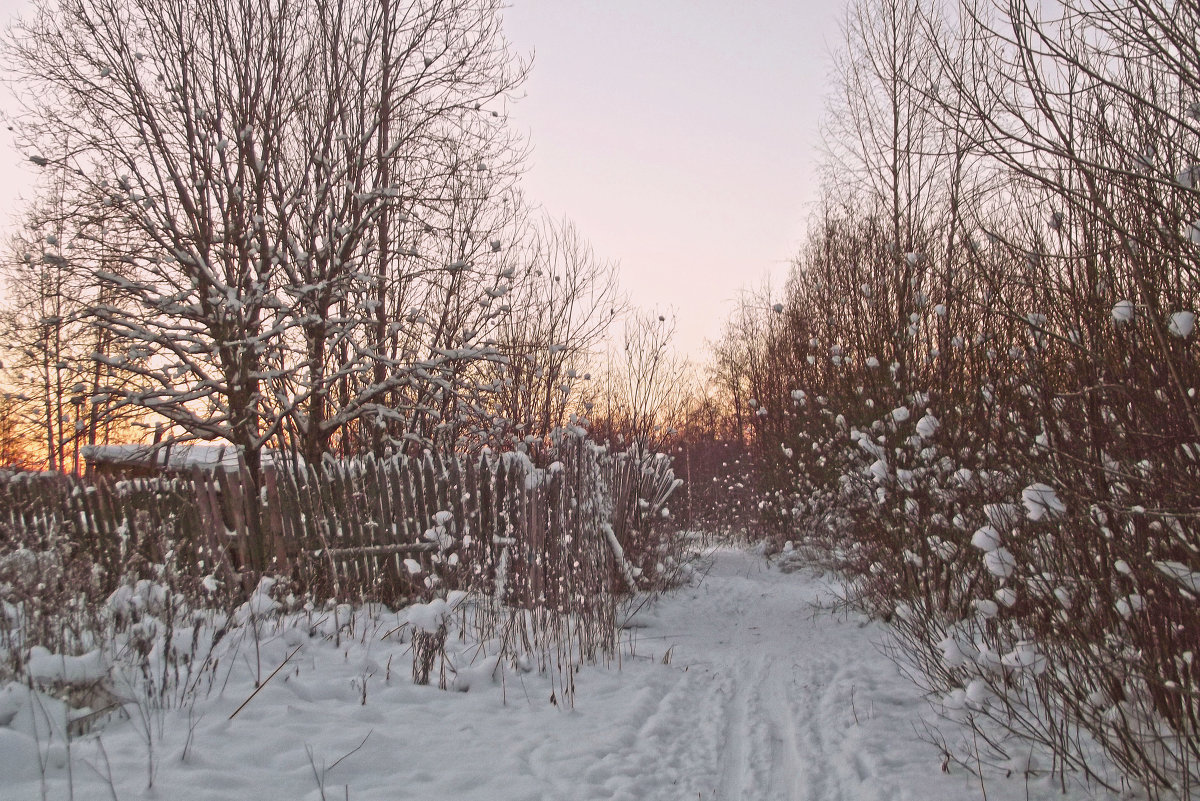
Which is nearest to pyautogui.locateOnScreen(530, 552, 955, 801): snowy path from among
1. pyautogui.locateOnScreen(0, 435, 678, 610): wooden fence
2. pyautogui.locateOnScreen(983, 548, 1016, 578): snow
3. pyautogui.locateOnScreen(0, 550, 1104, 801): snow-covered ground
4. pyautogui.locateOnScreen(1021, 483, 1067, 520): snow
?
pyautogui.locateOnScreen(0, 550, 1104, 801): snow-covered ground

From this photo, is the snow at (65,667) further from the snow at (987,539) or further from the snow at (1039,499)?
the snow at (1039,499)

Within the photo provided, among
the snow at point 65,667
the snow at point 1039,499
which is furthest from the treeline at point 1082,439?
the snow at point 65,667

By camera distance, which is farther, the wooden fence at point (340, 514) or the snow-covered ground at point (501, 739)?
the wooden fence at point (340, 514)

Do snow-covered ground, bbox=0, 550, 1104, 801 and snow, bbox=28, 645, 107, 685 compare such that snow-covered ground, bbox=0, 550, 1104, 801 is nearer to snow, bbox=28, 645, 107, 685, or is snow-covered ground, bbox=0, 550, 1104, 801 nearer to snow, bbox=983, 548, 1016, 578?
snow, bbox=28, 645, 107, 685

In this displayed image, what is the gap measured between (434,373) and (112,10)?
5.82 m

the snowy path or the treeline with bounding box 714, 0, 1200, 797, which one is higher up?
the treeline with bounding box 714, 0, 1200, 797

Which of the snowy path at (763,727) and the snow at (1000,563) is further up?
the snow at (1000,563)

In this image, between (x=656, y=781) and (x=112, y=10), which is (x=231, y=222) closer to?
(x=112, y=10)

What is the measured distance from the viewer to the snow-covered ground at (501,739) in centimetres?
270

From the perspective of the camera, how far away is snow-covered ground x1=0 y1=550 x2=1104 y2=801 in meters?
2.70

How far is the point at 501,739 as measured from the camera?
360 cm

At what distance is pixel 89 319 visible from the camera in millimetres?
8648

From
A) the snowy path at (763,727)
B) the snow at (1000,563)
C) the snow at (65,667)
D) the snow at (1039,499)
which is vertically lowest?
the snowy path at (763,727)

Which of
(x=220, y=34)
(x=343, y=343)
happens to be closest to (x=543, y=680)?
(x=343, y=343)
